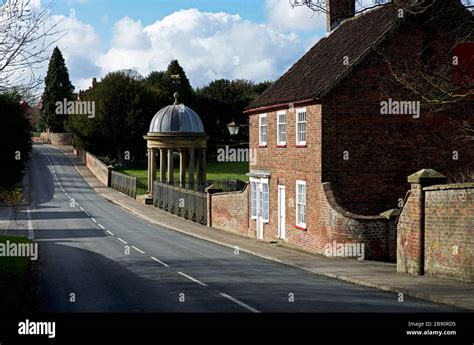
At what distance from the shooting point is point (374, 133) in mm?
26891

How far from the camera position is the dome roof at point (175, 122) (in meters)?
56.7

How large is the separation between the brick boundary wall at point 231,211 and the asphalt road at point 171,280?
109 inches

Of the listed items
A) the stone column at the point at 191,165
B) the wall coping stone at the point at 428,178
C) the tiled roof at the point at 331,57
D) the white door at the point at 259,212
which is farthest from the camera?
the stone column at the point at 191,165

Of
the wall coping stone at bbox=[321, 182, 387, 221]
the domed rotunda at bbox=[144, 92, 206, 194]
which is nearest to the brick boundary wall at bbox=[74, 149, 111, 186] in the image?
the domed rotunda at bbox=[144, 92, 206, 194]

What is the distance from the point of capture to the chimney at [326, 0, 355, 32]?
3353 centimetres

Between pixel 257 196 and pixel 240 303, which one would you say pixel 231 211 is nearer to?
pixel 257 196

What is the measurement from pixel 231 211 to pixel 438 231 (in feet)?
67.2

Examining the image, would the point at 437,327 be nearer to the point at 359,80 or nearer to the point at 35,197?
the point at 359,80

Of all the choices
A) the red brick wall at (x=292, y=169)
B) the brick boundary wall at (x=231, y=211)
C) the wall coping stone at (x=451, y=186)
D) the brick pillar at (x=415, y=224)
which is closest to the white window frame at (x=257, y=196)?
the red brick wall at (x=292, y=169)

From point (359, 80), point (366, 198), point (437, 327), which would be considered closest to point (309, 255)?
point (366, 198)

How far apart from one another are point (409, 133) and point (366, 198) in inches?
121

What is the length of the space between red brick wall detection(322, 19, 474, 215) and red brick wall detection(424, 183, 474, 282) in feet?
Result: 23.1

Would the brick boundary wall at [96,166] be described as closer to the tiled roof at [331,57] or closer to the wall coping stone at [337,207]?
the tiled roof at [331,57]

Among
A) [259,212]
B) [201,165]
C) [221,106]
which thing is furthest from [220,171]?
[259,212]
